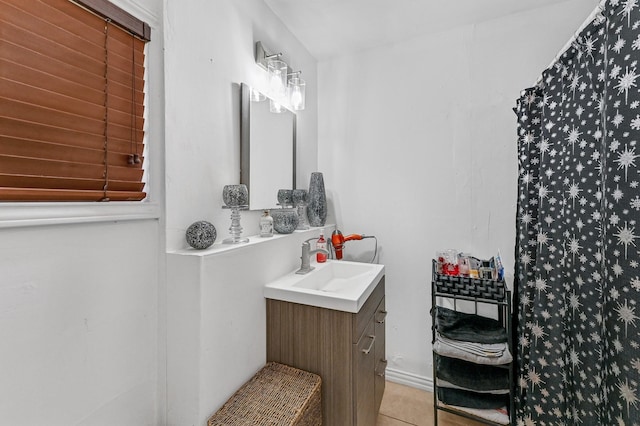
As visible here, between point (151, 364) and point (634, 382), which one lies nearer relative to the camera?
point (634, 382)

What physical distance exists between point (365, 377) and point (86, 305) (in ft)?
3.89

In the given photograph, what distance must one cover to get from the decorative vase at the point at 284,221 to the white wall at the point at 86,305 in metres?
0.64

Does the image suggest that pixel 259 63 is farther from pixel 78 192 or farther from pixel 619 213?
pixel 619 213

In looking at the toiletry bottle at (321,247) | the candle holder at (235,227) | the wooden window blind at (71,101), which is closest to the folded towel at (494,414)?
the toiletry bottle at (321,247)

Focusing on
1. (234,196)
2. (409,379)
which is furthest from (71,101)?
(409,379)

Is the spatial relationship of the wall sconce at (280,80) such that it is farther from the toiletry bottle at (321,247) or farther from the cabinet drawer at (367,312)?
the cabinet drawer at (367,312)

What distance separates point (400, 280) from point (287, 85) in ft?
5.18

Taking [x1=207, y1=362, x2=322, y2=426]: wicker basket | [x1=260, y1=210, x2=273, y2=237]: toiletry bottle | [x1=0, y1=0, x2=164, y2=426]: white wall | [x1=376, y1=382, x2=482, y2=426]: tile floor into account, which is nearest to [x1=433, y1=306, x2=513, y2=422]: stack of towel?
[x1=376, y1=382, x2=482, y2=426]: tile floor

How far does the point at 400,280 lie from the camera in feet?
6.68

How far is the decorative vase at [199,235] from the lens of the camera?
1054 mm

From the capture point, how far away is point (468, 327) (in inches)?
62.1

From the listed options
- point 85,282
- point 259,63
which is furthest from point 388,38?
point 85,282

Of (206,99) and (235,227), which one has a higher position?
(206,99)

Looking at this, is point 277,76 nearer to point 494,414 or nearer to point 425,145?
point 425,145
